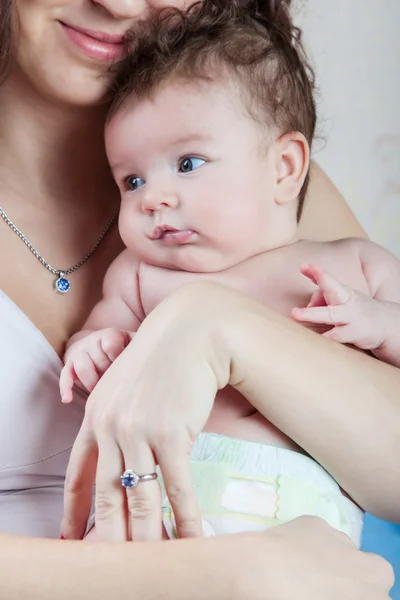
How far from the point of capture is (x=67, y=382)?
128 cm

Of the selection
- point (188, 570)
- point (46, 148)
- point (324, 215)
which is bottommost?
point (324, 215)

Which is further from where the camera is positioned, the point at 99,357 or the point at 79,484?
the point at 99,357

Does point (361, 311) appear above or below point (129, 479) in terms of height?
below

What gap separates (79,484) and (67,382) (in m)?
0.20

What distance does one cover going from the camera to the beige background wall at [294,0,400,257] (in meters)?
2.58

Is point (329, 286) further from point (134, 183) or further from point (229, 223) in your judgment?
point (134, 183)

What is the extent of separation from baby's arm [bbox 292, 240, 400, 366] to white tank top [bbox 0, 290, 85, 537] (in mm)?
450

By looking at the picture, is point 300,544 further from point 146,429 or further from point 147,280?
point 147,280

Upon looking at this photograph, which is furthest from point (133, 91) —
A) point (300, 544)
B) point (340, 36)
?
point (340, 36)

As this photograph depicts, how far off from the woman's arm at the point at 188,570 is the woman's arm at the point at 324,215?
0.90m

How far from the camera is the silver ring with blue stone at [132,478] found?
103 cm

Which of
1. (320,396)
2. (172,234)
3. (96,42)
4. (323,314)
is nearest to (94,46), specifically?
(96,42)

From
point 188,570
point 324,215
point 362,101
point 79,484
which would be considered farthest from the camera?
point 362,101

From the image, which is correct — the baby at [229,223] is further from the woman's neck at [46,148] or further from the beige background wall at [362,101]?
the beige background wall at [362,101]
